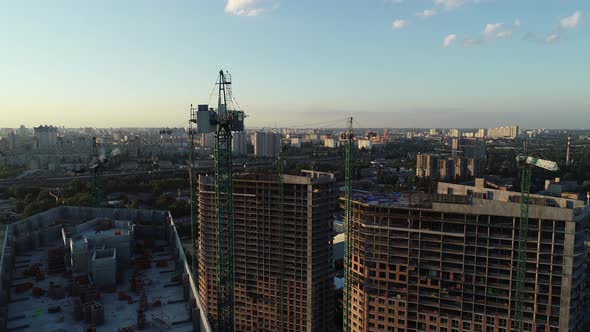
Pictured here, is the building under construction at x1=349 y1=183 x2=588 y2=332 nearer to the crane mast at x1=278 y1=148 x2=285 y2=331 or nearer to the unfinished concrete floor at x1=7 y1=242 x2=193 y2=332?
the crane mast at x1=278 y1=148 x2=285 y2=331

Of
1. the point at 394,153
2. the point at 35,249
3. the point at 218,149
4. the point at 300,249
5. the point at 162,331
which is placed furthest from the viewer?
the point at 394,153

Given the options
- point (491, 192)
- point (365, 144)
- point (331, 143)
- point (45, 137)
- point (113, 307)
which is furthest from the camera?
point (365, 144)

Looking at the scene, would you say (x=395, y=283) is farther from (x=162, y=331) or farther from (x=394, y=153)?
(x=394, y=153)

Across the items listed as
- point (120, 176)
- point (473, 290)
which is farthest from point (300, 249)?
point (120, 176)

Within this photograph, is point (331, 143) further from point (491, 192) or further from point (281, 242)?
point (491, 192)

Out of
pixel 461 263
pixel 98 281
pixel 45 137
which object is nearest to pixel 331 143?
pixel 45 137

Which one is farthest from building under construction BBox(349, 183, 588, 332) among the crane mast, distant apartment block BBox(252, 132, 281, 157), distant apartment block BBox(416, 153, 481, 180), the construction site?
distant apartment block BBox(252, 132, 281, 157)
